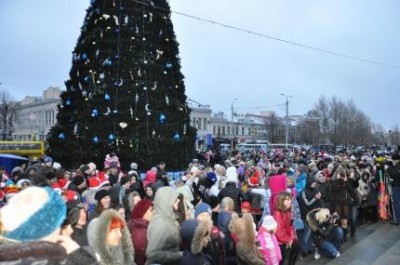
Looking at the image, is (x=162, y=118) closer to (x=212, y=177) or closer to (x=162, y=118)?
(x=162, y=118)

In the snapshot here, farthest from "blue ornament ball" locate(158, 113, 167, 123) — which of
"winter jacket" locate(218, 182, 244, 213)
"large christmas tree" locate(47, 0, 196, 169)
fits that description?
"winter jacket" locate(218, 182, 244, 213)

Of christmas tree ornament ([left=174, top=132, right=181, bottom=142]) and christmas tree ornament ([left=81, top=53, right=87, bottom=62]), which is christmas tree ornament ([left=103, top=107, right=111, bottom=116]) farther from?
christmas tree ornament ([left=174, top=132, right=181, bottom=142])

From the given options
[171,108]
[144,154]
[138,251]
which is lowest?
[138,251]

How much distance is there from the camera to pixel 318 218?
9.06 meters

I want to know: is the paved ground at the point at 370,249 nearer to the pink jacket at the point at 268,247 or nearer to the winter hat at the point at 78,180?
the pink jacket at the point at 268,247

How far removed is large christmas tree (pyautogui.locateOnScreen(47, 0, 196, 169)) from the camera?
1439cm

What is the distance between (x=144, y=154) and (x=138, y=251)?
30.2 ft

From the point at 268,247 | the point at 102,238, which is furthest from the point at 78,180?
the point at 102,238

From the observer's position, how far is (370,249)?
31.9 feet

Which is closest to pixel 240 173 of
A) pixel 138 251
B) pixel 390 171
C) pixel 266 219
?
pixel 390 171

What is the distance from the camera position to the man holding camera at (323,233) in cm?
901

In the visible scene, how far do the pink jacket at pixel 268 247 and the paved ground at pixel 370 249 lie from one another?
2269 millimetres

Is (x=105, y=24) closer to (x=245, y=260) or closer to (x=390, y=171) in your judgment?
(x=390, y=171)

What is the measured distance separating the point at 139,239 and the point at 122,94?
31.5 ft
